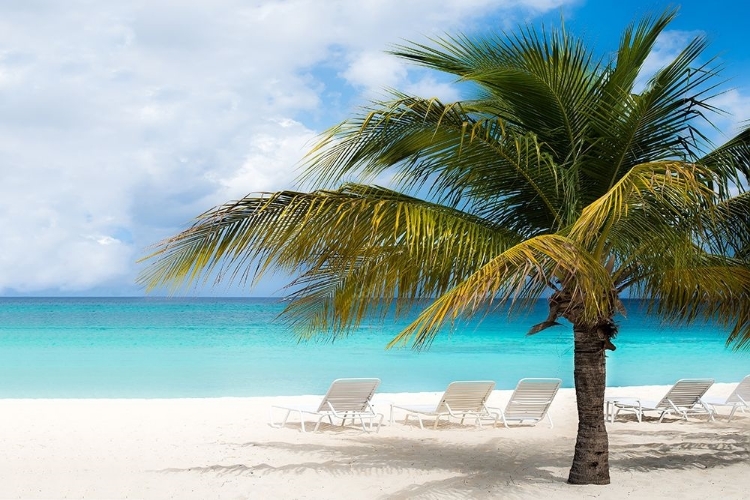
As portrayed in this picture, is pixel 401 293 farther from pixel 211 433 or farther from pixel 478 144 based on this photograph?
pixel 211 433

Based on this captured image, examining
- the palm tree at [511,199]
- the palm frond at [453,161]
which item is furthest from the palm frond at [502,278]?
the palm frond at [453,161]

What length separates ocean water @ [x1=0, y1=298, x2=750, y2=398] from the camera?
22594 mm

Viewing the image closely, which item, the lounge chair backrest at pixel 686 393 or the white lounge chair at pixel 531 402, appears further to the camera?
the lounge chair backrest at pixel 686 393

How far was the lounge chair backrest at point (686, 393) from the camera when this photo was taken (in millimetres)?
10656

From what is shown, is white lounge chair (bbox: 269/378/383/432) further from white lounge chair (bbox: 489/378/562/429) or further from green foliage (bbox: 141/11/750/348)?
green foliage (bbox: 141/11/750/348)

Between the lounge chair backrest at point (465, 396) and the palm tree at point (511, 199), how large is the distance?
327cm

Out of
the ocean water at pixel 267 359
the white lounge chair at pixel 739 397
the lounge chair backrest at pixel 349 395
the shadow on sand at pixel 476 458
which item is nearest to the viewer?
the shadow on sand at pixel 476 458

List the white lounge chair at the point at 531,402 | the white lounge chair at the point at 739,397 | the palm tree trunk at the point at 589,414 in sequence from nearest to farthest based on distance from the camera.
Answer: the palm tree trunk at the point at 589,414, the white lounge chair at the point at 531,402, the white lounge chair at the point at 739,397

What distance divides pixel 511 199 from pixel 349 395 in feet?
12.9

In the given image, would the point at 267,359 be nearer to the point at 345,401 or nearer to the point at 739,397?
the point at 739,397

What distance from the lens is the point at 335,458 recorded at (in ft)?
26.1

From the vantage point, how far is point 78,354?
31.5 metres

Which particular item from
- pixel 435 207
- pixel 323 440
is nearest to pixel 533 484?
pixel 435 207

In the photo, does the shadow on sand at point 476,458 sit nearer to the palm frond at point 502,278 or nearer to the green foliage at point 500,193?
the green foliage at point 500,193
